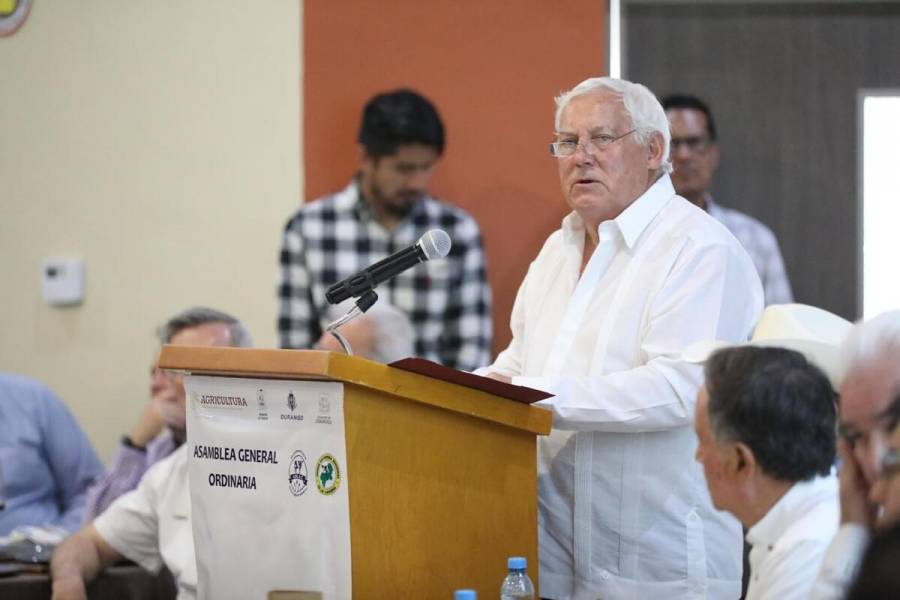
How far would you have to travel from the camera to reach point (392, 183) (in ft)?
15.4

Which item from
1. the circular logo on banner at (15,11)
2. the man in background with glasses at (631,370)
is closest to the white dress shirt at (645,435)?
the man in background with glasses at (631,370)

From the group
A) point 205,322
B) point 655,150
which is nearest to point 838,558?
point 655,150

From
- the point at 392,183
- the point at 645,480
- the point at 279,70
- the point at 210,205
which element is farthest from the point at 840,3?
the point at 645,480

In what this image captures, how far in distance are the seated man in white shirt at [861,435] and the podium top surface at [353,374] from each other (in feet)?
2.19

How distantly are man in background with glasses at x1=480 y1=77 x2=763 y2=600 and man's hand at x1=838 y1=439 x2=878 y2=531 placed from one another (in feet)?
2.31

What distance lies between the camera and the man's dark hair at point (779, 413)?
204cm

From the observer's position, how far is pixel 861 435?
1.88m

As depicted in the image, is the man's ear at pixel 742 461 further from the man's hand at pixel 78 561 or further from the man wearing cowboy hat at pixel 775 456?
the man's hand at pixel 78 561

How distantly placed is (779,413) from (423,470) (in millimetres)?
681

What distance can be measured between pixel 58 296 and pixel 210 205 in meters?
0.69

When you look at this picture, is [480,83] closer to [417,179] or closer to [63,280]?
[417,179]

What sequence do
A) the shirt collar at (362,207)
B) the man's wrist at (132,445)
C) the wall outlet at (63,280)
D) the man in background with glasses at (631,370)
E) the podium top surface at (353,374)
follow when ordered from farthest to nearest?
1. the wall outlet at (63,280)
2. the shirt collar at (362,207)
3. the man's wrist at (132,445)
4. the man in background with glasses at (631,370)
5. the podium top surface at (353,374)

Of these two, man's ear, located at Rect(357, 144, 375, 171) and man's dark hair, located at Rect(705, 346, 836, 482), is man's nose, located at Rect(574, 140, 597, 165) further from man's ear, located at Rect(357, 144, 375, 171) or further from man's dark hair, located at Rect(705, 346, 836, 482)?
man's ear, located at Rect(357, 144, 375, 171)

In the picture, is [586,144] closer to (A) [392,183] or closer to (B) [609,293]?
(B) [609,293]
